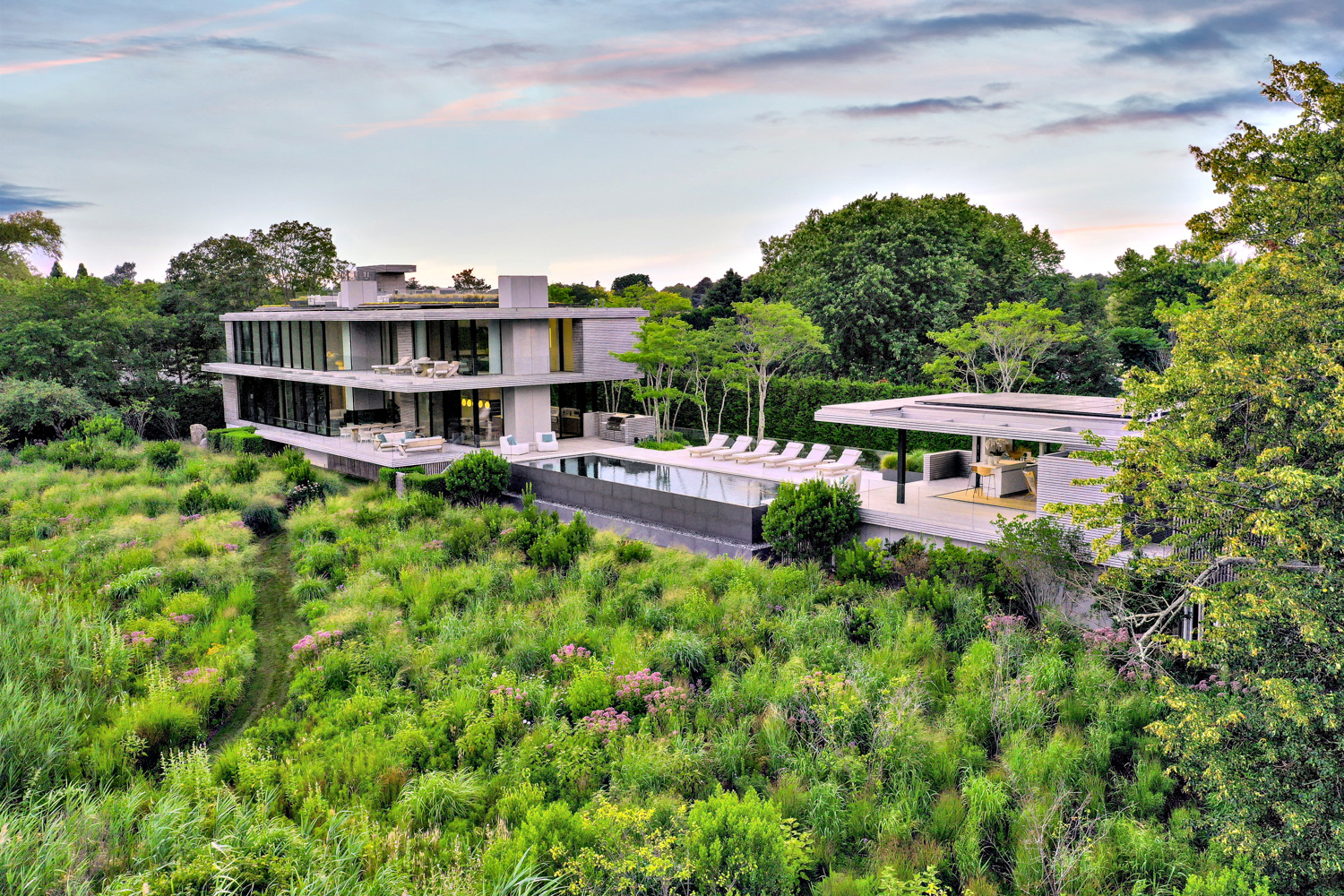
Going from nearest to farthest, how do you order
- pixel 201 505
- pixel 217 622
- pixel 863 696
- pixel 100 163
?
pixel 863 696
pixel 217 622
pixel 201 505
pixel 100 163

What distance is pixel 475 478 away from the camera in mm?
19453

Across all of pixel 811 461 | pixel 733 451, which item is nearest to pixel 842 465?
pixel 811 461

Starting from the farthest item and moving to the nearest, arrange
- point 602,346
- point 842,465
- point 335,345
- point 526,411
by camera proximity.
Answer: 1. point 335,345
2. point 602,346
3. point 526,411
4. point 842,465

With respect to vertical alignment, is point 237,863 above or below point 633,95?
below

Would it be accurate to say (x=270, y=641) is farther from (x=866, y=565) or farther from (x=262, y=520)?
(x=866, y=565)

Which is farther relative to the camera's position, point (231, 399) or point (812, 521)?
point (231, 399)

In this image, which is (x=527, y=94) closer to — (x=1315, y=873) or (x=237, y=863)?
(x=237, y=863)

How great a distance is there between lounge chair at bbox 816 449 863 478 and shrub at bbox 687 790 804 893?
11189mm

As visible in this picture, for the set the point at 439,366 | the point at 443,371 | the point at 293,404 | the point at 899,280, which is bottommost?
the point at 293,404

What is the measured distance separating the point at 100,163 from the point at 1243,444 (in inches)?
1475

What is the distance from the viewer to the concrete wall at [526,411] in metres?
24.3

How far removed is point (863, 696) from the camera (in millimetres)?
9930

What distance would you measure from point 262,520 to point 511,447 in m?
5.93

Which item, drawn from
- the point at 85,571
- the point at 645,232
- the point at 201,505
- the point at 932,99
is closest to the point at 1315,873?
the point at 85,571
